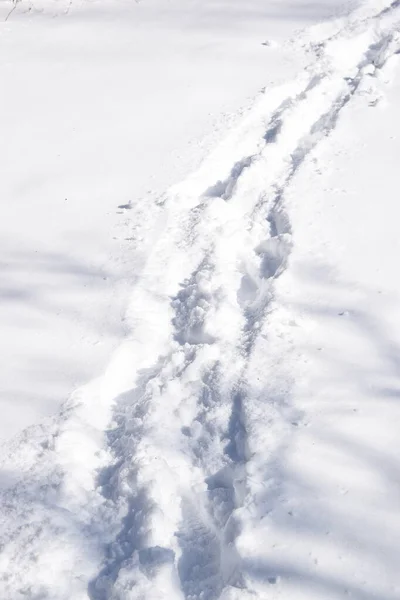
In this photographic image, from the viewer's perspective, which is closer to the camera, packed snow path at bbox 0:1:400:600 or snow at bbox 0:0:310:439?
packed snow path at bbox 0:1:400:600

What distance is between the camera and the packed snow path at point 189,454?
6.52 ft

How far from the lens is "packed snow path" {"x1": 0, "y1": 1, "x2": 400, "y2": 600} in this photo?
1.99 m

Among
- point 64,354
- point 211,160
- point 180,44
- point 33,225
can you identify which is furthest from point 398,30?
point 64,354

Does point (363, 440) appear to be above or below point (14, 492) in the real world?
above

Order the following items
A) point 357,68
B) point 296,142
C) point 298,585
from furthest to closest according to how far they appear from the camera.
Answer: point 357,68, point 296,142, point 298,585

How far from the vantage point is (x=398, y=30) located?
5.35 meters

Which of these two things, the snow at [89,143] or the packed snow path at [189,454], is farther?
the snow at [89,143]

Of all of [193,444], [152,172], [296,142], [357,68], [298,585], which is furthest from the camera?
[357,68]

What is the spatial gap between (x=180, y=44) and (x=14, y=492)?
4236 millimetres

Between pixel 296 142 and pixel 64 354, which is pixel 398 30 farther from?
pixel 64 354

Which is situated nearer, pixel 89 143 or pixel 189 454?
pixel 189 454

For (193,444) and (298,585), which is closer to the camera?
(298,585)

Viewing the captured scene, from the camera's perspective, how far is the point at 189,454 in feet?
7.99

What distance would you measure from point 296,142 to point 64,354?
85.0 inches
